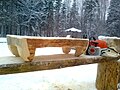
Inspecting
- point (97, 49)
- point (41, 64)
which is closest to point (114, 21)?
point (97, 49)

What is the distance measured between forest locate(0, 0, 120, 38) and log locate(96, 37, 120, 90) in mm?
15115

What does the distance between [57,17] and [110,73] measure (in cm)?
1582

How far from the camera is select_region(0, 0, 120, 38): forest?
18109 mm

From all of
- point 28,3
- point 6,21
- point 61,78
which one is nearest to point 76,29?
point 28,3

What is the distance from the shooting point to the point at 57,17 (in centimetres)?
1825

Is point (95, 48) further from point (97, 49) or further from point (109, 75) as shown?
point (109, 75)

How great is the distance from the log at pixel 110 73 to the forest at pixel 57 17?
49.6 feet

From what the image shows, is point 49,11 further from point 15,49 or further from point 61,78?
point 15,49

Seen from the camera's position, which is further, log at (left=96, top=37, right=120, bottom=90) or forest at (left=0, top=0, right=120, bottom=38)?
forest at (left=0, top=0, right=120, bottom=38)

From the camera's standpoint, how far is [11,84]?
314 centimetres

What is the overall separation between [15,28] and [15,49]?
56.3 feet

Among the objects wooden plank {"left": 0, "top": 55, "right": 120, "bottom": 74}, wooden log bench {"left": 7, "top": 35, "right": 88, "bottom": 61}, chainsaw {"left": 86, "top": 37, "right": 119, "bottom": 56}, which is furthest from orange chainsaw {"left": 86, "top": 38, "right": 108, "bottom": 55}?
wooden log bench {"left": 7, "top": 35, "right": 88, "bottom": 61}

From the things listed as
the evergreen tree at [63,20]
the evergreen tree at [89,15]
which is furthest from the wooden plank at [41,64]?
the evergreen tree at [89,15]

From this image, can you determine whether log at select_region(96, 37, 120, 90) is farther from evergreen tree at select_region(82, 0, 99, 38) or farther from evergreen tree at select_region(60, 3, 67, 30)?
evergreen tree at select_region(82, 0, 99, 38)
